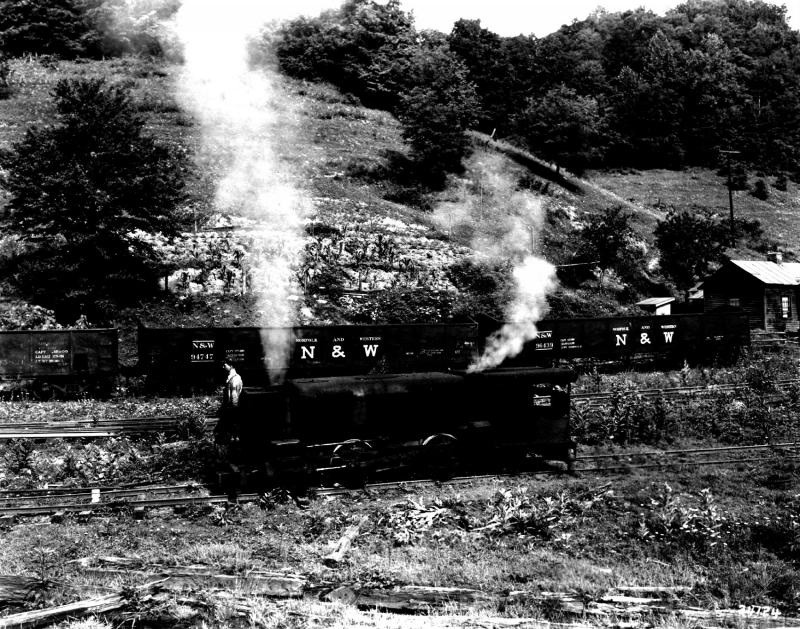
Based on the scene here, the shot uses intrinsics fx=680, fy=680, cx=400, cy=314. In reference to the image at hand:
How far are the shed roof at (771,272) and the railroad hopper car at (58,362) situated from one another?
31.1 m

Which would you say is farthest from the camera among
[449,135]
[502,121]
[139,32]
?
[502,121]

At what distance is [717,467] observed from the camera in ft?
53.2

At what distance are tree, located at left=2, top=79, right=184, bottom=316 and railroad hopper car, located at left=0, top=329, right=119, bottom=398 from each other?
17.8ft

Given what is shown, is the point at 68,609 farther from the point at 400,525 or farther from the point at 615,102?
the point at 615,102

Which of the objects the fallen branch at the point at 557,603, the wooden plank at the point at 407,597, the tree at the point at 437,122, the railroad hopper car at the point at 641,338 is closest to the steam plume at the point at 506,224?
the railroad hopper car at the point at 641,338

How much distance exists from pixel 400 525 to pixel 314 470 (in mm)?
2580

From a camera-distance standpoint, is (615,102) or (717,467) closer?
(717,467)

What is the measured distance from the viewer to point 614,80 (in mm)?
90312

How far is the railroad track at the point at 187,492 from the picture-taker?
12859 millimetres

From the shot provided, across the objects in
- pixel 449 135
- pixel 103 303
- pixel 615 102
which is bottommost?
pixel 103 303

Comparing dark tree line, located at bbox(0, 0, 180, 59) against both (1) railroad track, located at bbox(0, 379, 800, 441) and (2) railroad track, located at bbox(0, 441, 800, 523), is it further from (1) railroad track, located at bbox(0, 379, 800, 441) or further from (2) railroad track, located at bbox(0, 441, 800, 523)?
(2) railroad track, located at bbox(0, 441, 800, 523)

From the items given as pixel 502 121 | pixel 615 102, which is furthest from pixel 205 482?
pixel 615 102

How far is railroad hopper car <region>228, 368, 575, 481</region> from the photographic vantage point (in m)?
13.7

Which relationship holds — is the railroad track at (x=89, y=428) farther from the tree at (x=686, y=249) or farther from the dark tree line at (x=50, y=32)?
the dark tree line at (x=50, y=32)
